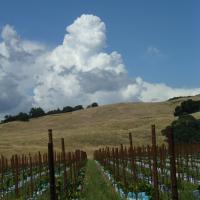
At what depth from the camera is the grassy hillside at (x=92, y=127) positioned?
80.0m

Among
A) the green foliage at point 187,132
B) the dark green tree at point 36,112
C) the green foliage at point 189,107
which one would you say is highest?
the dark green tree at point 36,112

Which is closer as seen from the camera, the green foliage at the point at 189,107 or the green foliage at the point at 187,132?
the green foliage at the point at 187,132

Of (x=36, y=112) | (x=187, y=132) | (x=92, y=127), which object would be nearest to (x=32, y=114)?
(x=36, y=112)

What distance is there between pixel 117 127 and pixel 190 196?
82697 millimetres

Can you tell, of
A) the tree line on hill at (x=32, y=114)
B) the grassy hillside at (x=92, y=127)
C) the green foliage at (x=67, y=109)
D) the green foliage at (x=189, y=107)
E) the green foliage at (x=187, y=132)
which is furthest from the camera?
the green foliage at (x=67, y=109)

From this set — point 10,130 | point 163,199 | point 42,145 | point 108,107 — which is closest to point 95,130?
point 42,145

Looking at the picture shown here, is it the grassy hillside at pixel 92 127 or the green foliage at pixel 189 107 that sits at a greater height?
the green foliage at pixel 189 107

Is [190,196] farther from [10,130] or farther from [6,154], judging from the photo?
[10,130]

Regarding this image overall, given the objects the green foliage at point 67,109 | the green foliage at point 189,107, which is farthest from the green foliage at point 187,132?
the green foliage at point 67,109

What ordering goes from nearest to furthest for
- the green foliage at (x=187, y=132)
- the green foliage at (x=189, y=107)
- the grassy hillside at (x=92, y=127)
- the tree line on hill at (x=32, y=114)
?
the green foliage at (x=187, y=132) → the grassy hillside at (x=92, y=127) → the green foliage at (x=189, y=107) → the tree line on hill at (x=32, y=114)

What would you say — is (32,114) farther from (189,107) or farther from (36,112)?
(189,107)

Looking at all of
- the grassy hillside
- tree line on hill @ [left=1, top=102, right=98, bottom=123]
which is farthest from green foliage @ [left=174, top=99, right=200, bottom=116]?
tree line on hill @ [left=1, top=102, right=98, bottom=123]

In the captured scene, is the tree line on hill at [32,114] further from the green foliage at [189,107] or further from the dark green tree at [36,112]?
the green foliage at [189,107]

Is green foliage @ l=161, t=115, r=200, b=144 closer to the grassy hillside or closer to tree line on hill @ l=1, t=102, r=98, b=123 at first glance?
the grassy hillside
